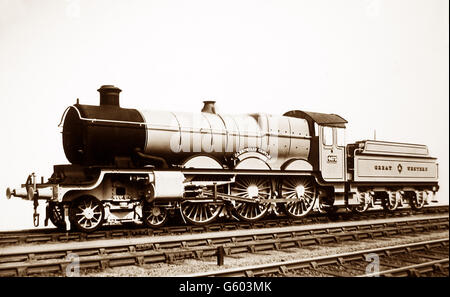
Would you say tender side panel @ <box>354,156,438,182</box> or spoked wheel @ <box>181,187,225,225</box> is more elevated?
tender side panel @ <box>354,156,438,182</box>

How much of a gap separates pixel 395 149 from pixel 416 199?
2.34 metres

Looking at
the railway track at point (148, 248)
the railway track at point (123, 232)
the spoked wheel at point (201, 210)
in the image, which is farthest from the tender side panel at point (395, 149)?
the spoked wheel at point (201, 210)

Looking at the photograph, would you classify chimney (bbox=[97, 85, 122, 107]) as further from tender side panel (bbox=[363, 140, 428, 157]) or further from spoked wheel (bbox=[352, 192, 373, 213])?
spoked wheel (bbox=[352, 192, 373, 213])

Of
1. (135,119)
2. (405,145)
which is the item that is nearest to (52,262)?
(135,119)

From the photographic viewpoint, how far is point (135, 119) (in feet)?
34.8

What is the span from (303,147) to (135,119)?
17.4ft

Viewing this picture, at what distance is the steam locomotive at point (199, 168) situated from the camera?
10.1 m

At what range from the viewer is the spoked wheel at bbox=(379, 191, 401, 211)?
15.7 meters

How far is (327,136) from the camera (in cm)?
1378

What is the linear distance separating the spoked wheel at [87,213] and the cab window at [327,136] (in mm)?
6963

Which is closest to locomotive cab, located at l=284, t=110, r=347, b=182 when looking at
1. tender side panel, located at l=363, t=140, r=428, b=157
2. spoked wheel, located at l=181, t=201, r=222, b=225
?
tender side panel, located at l=363, t=140, r=428, b=157

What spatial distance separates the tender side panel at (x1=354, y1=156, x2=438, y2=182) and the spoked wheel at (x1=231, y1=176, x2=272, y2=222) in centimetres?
336

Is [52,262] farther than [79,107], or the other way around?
[79,107]

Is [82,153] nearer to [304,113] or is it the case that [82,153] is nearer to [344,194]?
[304,113]
